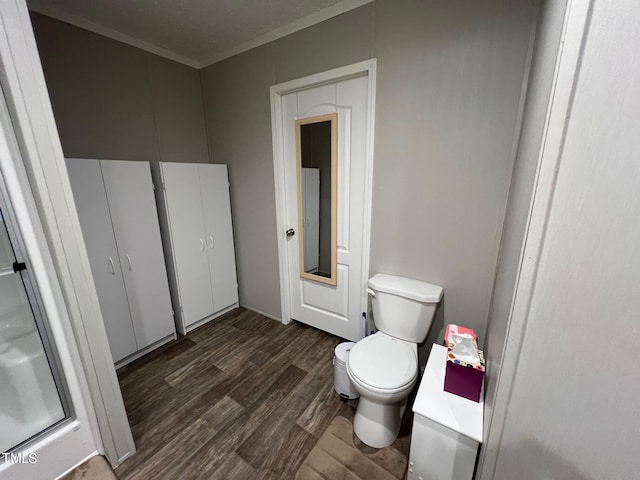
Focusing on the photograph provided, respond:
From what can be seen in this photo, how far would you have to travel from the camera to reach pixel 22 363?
127 cm

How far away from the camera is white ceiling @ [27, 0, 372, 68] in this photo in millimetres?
1548

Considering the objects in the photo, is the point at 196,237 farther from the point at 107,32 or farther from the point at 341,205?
the point at 107,32

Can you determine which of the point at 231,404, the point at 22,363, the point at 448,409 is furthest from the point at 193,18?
the point at 448,409

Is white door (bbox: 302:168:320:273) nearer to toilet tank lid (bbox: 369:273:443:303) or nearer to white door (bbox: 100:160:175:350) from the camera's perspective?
toilet tank lid (bbox: 369:273:443:303)

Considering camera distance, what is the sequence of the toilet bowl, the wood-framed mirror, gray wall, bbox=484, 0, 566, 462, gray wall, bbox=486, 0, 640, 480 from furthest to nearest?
the wood-framed mirror, the toilet bowl, gray wall, bbox=484, 0, 566, 462, gray wall, bbox=486, 0, 640, 480

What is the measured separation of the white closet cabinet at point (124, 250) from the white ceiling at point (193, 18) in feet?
3.23

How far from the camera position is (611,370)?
52 cm

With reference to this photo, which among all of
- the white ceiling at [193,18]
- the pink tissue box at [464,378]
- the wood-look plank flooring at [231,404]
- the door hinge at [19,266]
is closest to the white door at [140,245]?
the wood-look plank flooring at [231,404]

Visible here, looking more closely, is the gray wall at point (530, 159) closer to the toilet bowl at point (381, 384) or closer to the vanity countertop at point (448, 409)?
the vanity countertop at point (448, 409)

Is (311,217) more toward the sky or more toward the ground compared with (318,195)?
more toward the ground

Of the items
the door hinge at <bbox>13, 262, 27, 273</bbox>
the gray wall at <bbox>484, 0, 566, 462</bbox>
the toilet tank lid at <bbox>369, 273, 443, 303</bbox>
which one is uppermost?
the gray wall at <bbox>484, 0, 566, 462</bbox>

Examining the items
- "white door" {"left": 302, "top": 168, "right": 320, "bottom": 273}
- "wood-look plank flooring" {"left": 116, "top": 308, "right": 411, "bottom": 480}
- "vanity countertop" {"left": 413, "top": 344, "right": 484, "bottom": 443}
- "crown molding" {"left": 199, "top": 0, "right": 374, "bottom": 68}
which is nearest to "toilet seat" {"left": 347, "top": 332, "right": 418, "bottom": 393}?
"vanity countertop" {"left": 413, "top": 344, "right": 484, "bottom": 443}

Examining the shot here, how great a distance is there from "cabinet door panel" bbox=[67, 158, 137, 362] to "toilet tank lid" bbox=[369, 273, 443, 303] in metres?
1.85

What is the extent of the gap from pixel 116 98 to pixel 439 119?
2405mm
